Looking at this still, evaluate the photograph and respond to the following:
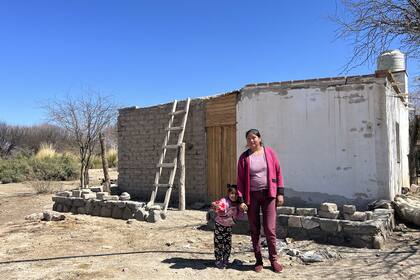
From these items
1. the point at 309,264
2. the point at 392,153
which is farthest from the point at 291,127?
the point at 309,264

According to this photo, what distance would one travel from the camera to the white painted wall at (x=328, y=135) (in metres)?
9.77

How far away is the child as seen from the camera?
620 cm

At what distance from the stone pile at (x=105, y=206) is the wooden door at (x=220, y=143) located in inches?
85.6

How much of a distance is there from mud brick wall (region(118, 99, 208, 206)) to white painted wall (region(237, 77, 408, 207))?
2.05 metres

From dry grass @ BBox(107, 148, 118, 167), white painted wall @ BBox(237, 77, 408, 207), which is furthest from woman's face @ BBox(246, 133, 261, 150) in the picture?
dry grass @ BBox(107, 148, 118, 167)

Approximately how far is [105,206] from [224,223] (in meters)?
5.93

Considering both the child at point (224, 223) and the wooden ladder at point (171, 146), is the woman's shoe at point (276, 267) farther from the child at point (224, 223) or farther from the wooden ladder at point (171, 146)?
the wooden ladder at point (171, 146)

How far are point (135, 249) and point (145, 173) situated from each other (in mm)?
6426

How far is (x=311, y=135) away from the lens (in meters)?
10.6

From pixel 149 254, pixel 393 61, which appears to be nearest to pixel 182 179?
pixel 149 254

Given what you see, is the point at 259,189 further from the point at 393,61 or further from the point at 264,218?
the point at 393,61

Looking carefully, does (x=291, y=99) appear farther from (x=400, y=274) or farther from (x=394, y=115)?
(x=400, y=274)

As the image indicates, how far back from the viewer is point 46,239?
8.64 meters

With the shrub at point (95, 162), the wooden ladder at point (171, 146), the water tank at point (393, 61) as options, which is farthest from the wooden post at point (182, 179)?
the shrub at point (95, 162)
